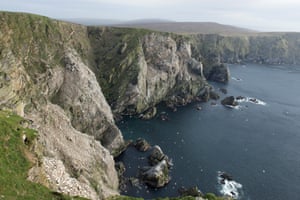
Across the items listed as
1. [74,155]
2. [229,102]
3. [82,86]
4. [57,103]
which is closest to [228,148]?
[82,86]

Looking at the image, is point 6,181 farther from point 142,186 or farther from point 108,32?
point 108,32

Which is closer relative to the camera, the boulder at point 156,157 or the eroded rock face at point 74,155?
the eroded rock face at point 74,155

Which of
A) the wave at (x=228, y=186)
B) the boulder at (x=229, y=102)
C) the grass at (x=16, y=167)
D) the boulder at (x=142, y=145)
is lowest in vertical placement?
the wave at (x=228, y=186)

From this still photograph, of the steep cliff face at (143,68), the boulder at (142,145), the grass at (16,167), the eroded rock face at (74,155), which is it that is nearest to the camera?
the grass at (16,167)

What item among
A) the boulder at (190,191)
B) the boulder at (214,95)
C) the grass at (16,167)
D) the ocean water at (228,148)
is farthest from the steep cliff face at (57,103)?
the boulder at (214,95)

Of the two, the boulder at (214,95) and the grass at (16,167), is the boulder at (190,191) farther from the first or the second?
the boulder at (214,95)

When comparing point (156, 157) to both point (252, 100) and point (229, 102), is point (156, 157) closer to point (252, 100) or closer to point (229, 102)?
point (229, 102)
